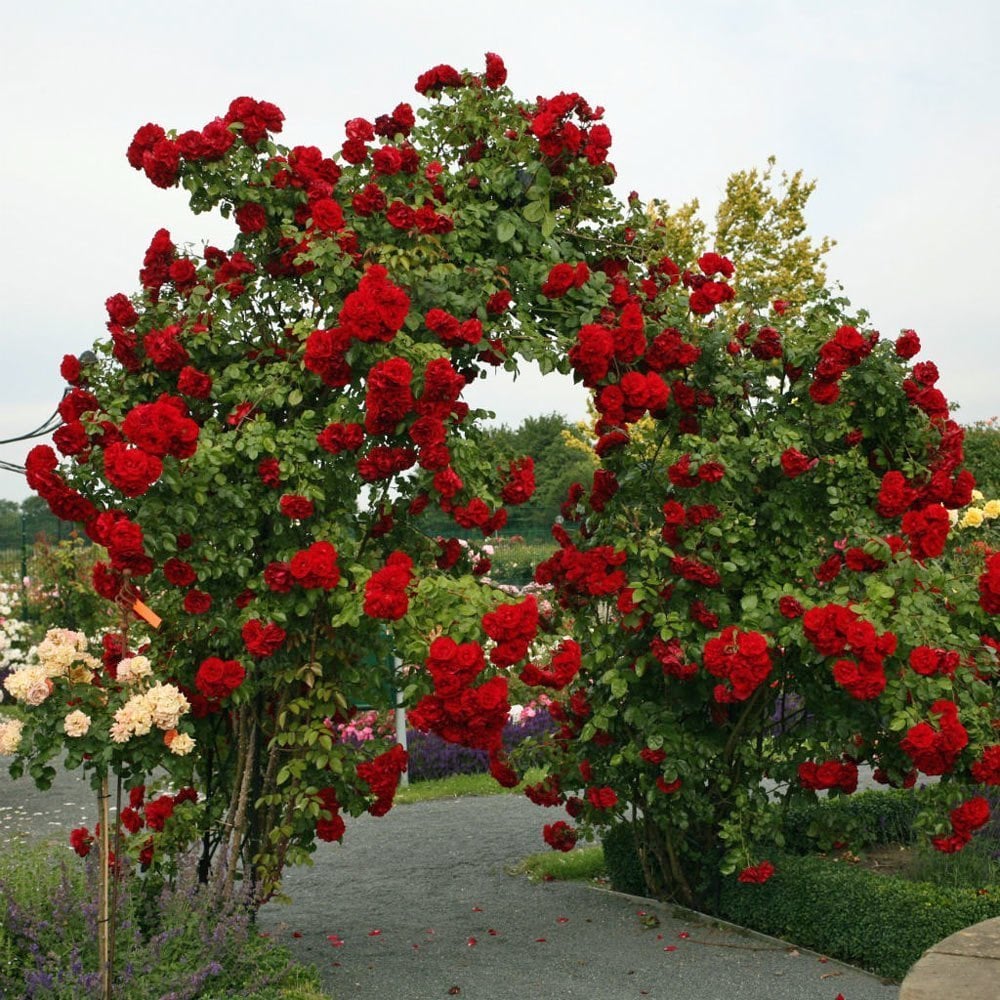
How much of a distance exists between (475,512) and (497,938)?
2.01 meters

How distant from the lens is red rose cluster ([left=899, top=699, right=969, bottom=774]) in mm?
4555

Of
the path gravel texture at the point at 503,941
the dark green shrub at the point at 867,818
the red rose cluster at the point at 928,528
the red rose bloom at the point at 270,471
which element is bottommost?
the path gravel texture at the point at 503,941

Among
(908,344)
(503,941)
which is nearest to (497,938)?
(503,941)

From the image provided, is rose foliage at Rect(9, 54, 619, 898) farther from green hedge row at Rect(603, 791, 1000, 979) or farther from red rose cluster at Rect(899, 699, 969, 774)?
red rose cluster at Rect(899, 699, 969, 774)

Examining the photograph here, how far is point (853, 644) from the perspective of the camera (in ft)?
14.8

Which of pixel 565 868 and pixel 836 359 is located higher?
pixel 836 359

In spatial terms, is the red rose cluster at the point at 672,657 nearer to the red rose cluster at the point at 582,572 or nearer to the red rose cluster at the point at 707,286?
the red rose cluster at the point at 582,572

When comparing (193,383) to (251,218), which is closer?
(193,383)

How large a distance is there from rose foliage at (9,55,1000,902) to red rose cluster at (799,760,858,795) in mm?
14

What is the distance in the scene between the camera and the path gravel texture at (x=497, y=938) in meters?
4.77

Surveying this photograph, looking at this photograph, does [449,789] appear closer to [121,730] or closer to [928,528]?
[928,528]

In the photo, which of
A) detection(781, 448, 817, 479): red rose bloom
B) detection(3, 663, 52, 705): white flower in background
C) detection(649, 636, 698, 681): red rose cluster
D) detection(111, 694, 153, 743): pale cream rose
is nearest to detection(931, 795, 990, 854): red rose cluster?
detection(649, 636, 698, 681): red rose cluster

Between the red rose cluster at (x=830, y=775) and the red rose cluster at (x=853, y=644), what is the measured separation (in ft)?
2.01

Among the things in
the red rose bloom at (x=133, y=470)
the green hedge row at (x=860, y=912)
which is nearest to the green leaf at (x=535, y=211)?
the red rose bloom at (x=133, y=470)
